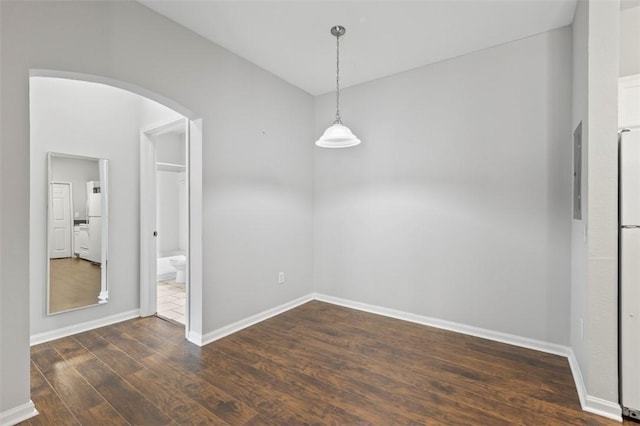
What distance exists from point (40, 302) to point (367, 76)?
14.1 ft

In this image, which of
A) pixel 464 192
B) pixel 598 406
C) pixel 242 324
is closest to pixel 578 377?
pixel 598 406

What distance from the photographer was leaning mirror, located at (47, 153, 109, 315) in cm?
310

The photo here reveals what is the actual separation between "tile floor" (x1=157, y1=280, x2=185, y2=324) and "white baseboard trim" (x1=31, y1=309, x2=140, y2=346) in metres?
0.35

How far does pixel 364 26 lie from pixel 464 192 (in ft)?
6.33

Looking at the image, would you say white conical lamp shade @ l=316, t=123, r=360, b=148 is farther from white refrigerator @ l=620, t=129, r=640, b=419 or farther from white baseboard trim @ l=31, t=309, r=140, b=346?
white baseboard trim @ l=31, t=309, r=140, b=346

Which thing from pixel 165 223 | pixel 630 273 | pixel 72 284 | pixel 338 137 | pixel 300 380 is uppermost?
pixel 338 137

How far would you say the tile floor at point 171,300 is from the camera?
374 centimetres

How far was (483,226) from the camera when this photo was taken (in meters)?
3.12

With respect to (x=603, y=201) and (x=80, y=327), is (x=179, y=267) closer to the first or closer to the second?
(x=80, y=327)

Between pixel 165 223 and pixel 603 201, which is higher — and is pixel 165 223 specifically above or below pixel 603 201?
below

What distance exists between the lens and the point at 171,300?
14.3 feet

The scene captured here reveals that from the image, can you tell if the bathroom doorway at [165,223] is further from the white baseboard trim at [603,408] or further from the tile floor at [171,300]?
the white baseboard trim at [603,408]

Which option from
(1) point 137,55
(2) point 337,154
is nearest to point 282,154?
(2) point 337,154

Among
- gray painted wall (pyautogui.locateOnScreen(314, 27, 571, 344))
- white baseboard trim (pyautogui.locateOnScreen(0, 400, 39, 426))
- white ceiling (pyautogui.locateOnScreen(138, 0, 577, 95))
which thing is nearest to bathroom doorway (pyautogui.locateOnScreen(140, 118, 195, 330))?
Result: white ceiling (pyautogui.locateOnScreen(138, 0, 577, 95))
